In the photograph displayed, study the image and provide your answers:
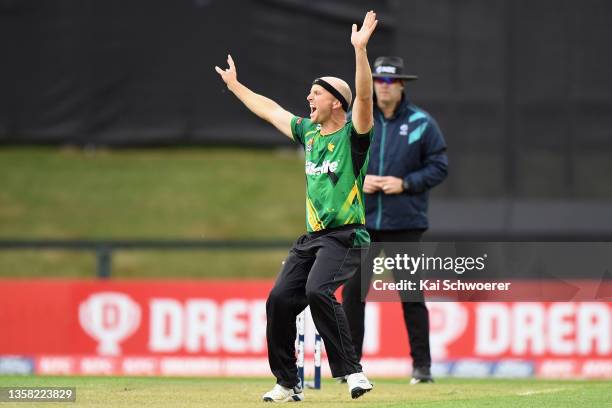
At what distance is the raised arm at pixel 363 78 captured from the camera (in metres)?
7.02

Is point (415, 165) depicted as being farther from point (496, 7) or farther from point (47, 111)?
point (47, 111)

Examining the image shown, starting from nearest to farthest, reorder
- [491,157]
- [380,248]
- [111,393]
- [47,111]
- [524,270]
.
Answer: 1. [111,393]
2. [380,248]
3. [524,270]
4. [491,157]
5. [47,111]

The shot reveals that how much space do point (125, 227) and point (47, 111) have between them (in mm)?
3125

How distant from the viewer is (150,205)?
723 inches

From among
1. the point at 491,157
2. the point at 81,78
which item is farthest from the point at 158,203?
the point at 491,157

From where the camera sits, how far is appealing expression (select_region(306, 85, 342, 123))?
7445 millimetres

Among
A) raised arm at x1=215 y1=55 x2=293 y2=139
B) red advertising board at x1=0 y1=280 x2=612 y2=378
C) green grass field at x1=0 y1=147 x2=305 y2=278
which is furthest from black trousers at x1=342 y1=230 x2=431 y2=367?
green grass field at x1=0 y1=147 x2=305 y2=278

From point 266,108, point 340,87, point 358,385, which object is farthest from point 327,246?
point 266,108

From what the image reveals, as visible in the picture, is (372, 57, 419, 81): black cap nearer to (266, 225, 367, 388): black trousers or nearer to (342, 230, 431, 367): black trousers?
(342, 230, 431, 367): black trousers

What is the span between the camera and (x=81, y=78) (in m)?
15.6

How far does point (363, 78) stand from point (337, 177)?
63 cm

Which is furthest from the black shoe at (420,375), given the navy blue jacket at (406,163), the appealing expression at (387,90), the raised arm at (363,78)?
the raised arm at (363,78)

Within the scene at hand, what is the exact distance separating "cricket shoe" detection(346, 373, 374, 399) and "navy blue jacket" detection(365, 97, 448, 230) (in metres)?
2.00

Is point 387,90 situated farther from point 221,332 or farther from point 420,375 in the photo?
point 221,332
